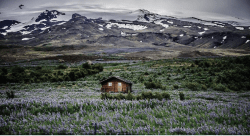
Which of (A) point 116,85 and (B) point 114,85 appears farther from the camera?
(B) point 114,85

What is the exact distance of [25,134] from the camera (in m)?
4.23

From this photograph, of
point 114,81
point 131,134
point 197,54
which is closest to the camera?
point 131,134

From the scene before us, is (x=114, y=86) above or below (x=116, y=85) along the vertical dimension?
below

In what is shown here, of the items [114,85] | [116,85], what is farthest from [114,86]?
[116,85]

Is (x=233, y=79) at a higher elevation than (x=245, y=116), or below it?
below

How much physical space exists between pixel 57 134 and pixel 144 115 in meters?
2.83

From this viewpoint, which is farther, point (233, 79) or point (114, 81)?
point (233, 79)

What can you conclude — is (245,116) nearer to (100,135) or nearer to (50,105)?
(100,135)

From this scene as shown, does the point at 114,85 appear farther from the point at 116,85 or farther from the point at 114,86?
the point at 116,85

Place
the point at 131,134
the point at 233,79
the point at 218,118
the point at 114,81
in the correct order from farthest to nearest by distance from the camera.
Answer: the point at 233,79, the point at 114,81, the point at 218,118, the point at 131,134

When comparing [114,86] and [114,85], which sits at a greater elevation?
[114,85]

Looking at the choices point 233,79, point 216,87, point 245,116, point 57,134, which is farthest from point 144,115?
point 233,79

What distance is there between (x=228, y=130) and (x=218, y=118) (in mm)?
1260

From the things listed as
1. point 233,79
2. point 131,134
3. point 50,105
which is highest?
point 131,134
